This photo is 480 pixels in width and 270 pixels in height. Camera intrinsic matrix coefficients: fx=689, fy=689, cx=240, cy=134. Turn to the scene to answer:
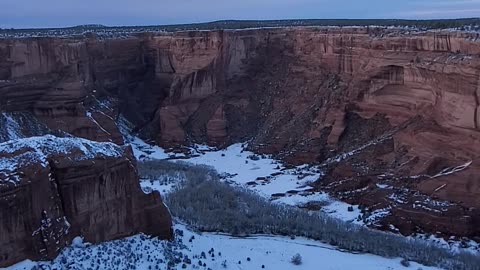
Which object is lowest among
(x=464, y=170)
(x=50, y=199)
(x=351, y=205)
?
(x=351, y=205)

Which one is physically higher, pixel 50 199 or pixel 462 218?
pixel 50 199

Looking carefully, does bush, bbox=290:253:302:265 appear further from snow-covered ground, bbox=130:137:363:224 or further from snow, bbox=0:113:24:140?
snow, bbox=0:113:24:140

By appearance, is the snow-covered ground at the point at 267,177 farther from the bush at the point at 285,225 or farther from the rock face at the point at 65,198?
the rock face at the point at 65,198

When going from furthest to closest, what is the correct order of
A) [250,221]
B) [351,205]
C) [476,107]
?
[351,205] < [476,107] < [250,221]

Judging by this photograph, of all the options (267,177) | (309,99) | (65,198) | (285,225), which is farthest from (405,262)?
(309,99)

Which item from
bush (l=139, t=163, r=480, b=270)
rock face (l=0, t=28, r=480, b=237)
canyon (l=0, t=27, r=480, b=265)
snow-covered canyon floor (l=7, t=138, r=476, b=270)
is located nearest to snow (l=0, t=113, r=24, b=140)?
canyon (l=0, t=27, r=480, b=265)

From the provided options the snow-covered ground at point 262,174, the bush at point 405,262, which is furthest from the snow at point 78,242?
the snow-covered ground at point 262,174

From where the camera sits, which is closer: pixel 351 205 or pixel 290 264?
pixel 290 264

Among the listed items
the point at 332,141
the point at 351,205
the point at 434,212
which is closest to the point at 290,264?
the point at 434,212

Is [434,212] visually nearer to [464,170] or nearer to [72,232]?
[464,170]
